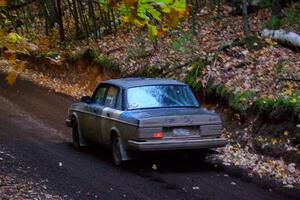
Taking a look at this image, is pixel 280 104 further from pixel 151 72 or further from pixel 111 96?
pixel 151 72

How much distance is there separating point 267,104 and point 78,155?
14.0ft

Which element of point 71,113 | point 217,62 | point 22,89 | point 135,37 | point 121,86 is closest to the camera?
point 121,86

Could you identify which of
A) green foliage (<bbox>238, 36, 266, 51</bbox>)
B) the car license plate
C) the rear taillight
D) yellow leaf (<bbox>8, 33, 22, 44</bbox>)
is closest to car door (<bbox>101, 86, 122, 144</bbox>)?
the rear taillight

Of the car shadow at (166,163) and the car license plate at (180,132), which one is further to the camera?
the car shadow at (166,163)

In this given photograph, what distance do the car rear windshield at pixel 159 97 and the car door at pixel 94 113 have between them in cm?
95

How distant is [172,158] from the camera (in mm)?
11344

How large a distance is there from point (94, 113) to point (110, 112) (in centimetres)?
88

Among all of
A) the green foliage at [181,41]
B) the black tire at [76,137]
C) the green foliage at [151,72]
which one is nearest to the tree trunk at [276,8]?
the green foliage at [181,41]

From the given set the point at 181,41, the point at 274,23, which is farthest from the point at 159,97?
the point at 181,41

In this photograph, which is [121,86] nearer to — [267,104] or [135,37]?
[267,104]

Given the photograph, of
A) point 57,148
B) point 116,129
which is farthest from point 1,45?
point 57,148

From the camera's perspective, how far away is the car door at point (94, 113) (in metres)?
11.5

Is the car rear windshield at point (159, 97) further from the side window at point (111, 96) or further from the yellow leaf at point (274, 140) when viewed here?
the yellow leaf at point (274, 140)

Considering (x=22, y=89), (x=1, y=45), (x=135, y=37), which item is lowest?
(x=22, y=89)
